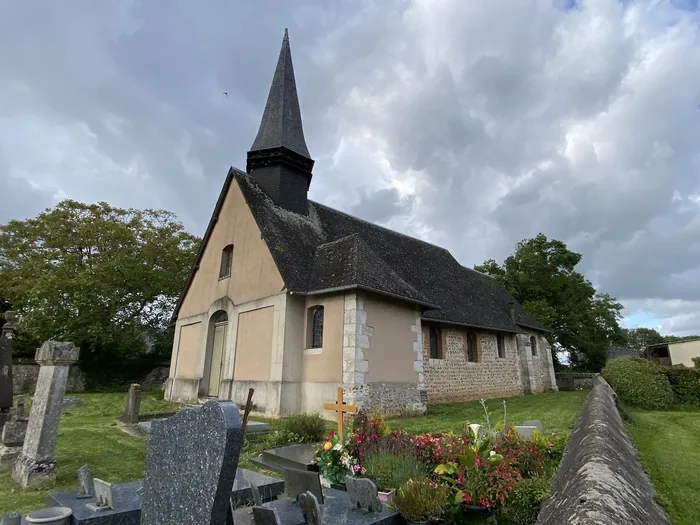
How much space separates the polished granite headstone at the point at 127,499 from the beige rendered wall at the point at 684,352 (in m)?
29.2

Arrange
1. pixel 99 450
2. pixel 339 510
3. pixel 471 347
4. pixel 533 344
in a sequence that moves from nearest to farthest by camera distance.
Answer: pixel 339 510
pixel 99 450
pixel 471 347
pixel 533 344

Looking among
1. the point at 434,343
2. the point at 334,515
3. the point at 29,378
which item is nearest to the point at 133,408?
the point at 334,515

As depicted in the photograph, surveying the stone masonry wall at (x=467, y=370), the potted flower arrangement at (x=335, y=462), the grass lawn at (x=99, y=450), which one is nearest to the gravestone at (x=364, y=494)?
the potted flower arrangement at (x=335, y=462)

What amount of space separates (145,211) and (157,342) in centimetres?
819

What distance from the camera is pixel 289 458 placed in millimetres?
5777

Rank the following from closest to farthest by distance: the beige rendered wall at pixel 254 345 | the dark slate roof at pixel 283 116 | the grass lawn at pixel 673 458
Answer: the grass lawn at pixel 673 458 < the beige rendered wall at pixel 254 345 < the dark slate roof at pixel 283 116

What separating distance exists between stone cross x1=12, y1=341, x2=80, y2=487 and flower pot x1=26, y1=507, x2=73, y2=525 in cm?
233

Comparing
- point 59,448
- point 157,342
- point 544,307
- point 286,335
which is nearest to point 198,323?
point 286,335

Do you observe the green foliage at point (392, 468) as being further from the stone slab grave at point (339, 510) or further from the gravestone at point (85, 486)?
the gravestone at point (85, 486)

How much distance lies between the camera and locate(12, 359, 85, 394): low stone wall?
20964mm

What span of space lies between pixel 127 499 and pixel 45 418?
7.93 feet

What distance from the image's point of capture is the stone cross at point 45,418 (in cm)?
526

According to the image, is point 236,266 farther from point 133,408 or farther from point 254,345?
point 133,408

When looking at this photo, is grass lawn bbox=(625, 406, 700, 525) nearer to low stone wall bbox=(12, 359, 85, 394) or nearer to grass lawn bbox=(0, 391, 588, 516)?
grass lawn bbox=(0, 391, 588, 516)
